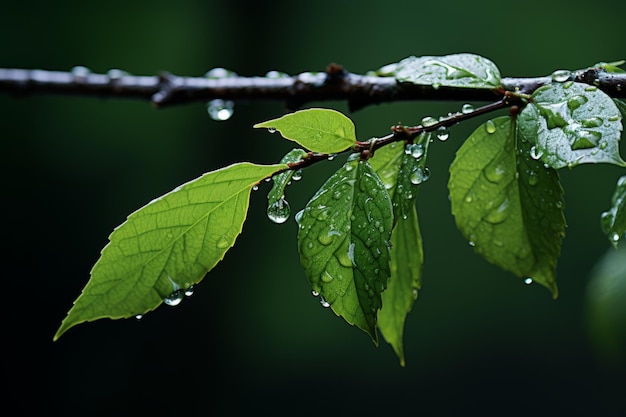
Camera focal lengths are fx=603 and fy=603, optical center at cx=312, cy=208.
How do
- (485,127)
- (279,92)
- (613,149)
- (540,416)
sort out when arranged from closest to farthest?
1. (613,149)
2. (485,127)
3. (279,92)
4. (540,416)

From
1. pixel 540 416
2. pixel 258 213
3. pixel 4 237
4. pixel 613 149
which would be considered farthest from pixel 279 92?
pixel 540 416

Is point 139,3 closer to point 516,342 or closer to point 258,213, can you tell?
point 258,213

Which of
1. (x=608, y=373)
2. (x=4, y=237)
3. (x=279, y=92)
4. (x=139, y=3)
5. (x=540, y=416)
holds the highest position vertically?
(x=139, y=3)

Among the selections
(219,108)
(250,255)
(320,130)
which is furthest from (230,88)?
(250,255)

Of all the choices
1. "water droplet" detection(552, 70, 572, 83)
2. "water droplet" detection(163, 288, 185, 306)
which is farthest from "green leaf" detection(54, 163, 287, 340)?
"water droplet" detection(552, 70, 572, 83)

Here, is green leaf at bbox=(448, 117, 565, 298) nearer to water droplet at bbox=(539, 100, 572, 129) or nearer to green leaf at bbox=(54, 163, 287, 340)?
water droplet at bbox=(539, 100, 572, 129)

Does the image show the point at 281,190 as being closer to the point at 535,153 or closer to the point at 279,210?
the point at 279,210

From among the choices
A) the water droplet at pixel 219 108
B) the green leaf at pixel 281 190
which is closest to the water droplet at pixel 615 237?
the green leaf at pixel 281 190
